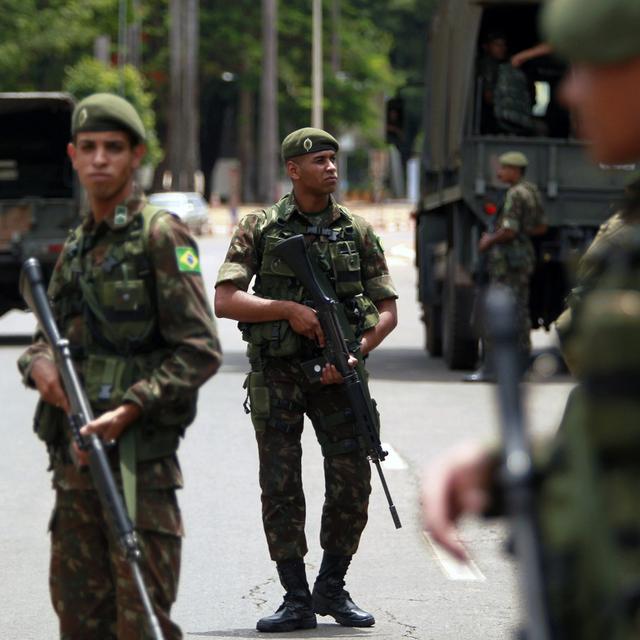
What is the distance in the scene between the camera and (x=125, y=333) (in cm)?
474

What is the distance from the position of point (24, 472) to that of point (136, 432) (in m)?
6.30

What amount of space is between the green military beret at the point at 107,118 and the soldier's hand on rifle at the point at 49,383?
1.83ft

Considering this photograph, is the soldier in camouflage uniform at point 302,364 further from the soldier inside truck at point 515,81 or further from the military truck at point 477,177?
the soldier inside truck at point 515,81

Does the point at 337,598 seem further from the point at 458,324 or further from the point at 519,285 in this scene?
the point at 458,324

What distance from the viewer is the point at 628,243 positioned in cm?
273

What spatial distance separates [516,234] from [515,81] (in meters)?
1.84

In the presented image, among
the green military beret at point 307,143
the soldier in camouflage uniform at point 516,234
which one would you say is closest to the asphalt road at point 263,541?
the soldier in camouflage uniform at point 516,234

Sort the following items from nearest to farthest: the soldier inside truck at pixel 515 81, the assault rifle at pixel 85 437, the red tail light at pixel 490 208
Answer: the assault rifle at pixel 85 437
the red tail light at pixel 490 208
the soldier inside truck at pixel 515 81

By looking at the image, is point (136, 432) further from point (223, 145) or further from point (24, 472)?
point (223, 145)

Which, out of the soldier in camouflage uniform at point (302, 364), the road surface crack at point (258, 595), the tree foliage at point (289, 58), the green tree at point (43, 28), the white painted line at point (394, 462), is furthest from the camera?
the tree foliage at point (289, 58)

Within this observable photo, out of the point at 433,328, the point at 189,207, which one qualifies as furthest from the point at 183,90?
the point at 433,328

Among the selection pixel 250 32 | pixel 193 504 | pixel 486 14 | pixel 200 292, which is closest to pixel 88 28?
pixel 250 32

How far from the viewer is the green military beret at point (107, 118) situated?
15.5 ft

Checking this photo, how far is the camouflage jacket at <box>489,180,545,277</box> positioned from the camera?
14773mm
